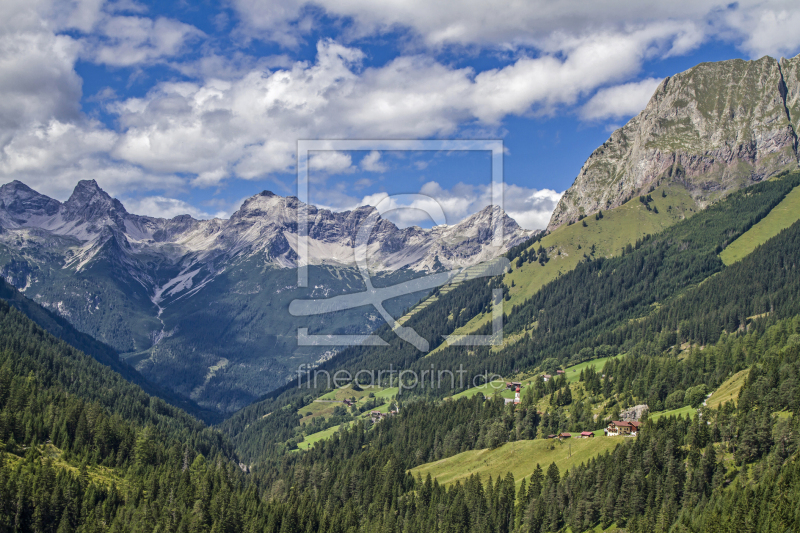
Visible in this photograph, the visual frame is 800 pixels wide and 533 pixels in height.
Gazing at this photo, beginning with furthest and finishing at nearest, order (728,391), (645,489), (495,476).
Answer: (495,476) → (728,391) → (645,489)

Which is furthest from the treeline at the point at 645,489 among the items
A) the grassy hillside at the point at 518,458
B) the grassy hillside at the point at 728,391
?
the grassy hillside at the point at 728,391

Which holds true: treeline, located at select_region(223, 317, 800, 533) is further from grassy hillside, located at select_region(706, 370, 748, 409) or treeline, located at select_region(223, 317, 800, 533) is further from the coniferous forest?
grassy hillside, located at select_region(706, 370, 748, 409)

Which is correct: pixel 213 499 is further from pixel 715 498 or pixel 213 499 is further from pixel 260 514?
pixel 715 498

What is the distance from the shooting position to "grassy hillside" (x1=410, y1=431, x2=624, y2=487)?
11900cm

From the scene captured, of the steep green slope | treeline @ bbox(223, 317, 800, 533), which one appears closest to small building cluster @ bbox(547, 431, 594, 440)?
treeline @ bbox(223, 317, 800, 533)

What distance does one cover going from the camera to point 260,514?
347 ft

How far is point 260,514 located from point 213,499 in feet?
27.9

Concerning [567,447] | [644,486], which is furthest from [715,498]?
[567,447]

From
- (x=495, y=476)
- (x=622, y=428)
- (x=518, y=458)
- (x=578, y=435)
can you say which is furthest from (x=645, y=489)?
(x=578, y=435)

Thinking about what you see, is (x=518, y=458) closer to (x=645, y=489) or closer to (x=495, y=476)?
(x=495, y=476)

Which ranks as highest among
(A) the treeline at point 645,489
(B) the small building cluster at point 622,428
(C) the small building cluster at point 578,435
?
(B) the small building cluster at point 622,428

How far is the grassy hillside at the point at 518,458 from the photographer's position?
390ft

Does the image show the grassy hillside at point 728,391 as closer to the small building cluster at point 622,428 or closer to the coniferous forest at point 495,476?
the coniferous forest at point 495,476

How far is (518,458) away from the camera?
132 metres
